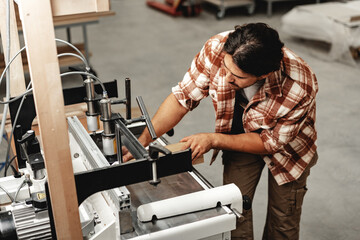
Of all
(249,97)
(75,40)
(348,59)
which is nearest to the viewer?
(249,97)

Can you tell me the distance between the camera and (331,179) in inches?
113

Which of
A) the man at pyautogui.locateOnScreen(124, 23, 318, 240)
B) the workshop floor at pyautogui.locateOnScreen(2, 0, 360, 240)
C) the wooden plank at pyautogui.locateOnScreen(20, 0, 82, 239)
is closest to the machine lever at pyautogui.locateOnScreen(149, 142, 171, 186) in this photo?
the wooden plank at pyautogui.locateOnScreen(20, 0, 82, 239)

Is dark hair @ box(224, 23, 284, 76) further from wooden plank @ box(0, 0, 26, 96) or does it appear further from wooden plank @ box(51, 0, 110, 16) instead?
wooden plank @ box(0, 0, 26, 96)

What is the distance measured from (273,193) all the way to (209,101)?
208cm

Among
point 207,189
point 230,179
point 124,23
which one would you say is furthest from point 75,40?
point 207,189

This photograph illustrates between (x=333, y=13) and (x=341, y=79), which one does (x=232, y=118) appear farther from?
(x=333, y=13)

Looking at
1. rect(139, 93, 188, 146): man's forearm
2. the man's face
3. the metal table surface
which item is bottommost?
the metal table surface

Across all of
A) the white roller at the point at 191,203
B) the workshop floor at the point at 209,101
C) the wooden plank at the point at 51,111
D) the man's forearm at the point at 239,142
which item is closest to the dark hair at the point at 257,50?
the man's forearm at the point at 239,142

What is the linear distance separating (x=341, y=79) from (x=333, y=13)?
0.90 m

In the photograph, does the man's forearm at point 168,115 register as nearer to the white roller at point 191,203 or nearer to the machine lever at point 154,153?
the white roller at point 191,203

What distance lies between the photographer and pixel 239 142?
5.25 feet

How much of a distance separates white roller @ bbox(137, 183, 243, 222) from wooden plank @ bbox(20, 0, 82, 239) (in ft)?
0.80

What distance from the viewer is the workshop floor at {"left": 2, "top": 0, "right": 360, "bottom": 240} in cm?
262

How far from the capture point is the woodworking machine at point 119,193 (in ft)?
3.50
